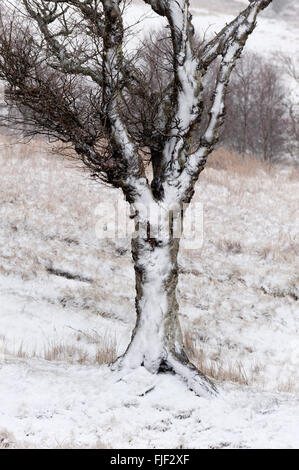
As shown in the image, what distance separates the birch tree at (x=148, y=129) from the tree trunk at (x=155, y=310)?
11 millimetres

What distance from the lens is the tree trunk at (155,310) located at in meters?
5.18

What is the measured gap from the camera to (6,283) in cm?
913

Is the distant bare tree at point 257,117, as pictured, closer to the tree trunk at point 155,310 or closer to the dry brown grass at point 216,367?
the dry brown grass at point 216,367

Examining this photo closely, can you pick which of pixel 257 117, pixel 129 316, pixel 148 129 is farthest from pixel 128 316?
pixel 257 117

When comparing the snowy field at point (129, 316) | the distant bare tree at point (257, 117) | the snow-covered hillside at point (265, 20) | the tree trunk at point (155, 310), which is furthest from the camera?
the snow-covered hillside at point (265, 20)

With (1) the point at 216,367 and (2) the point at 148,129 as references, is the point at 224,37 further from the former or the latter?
(1) the point at 216,367

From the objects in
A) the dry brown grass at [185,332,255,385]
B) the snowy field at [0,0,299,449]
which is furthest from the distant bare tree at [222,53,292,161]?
Result: the dry brown grass at [185,332,255,385]

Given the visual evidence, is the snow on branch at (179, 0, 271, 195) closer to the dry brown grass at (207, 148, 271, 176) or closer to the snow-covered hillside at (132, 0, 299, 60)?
the dry brown grass at (207, 148, 271, 176)

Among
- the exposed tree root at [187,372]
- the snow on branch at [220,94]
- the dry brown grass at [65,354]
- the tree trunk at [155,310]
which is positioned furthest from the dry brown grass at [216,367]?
the snow on branch at [220,94]

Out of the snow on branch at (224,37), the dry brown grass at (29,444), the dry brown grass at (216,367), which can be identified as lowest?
the dry brown grass at (216,367)

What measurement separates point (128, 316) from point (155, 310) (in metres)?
3.60
